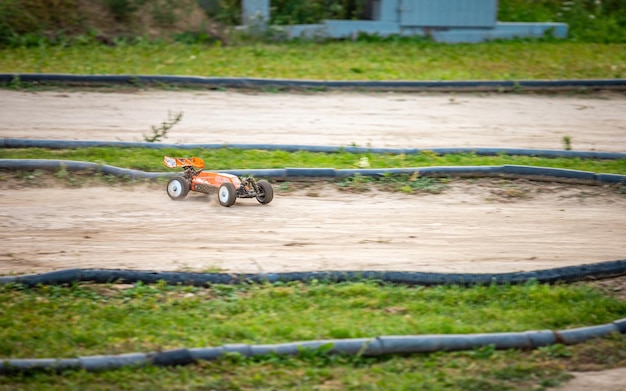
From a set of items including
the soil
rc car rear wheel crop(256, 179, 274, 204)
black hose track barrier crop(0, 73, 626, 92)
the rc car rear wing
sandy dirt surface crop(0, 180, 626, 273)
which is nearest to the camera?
sandy dirt surface crop(0, 180, 626, 273)

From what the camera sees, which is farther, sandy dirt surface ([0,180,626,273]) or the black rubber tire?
the black rubber tire

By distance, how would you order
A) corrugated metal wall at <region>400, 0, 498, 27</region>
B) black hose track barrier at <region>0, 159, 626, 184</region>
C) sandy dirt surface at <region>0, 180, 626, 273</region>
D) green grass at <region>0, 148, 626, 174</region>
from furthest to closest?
corrugated metal wall at <region>400, 0, 498, 27</region>, green grass at <region>0, 148, 626, 174</region>, black hose track barrier at <region>0, 159, 626, 184</region>, sandy dirt surface at <region>0, 180, 626, 273</region>

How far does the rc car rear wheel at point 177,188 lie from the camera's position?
9695mm

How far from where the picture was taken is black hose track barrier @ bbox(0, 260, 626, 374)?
5789mm

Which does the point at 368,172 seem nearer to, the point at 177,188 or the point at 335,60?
the point at 177,188

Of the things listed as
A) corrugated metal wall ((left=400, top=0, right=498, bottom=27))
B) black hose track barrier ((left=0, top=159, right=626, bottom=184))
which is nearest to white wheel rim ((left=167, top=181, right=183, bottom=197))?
black hose track barrier ((left=0, top=159, right=626, bottom=184))

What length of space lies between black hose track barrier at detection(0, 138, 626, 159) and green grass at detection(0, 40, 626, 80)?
4259 mm

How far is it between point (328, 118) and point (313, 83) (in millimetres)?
1980

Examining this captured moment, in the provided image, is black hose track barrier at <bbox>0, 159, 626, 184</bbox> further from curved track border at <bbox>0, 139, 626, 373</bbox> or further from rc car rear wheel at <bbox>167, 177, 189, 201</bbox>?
curved track border at <bbox>0, 139, 626, 373</bbox>

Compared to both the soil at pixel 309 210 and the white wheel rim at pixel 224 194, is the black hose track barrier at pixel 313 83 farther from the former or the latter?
the white wheel rim at pixel 224 194

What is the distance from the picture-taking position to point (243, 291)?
722 centimetres

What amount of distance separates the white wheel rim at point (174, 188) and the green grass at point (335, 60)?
6422 millimetres

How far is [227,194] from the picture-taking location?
372 inches

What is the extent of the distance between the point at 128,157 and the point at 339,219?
3.47m
